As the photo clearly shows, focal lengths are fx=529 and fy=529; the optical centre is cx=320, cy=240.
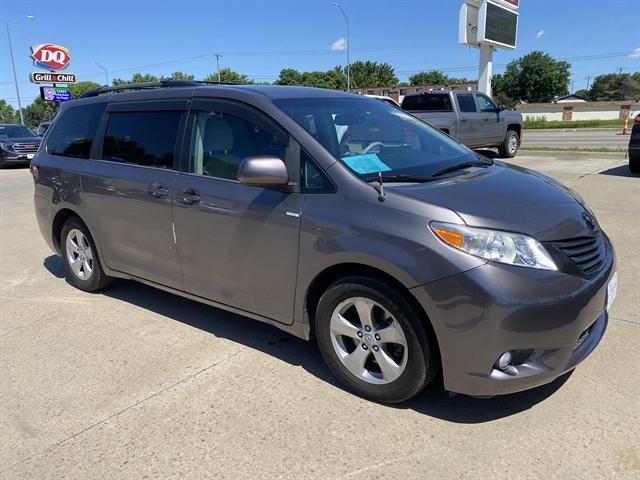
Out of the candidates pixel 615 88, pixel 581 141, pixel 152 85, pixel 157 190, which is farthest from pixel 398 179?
pixel 615 88

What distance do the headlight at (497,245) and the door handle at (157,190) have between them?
2.11m

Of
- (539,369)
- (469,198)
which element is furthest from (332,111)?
(539,369)

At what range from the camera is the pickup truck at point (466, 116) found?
13094 mm

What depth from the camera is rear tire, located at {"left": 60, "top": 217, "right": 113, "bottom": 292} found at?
15.8 feet

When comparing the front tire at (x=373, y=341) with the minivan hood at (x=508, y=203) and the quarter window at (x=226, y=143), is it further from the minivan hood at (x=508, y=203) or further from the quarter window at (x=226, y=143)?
the quarter window at (x=226, y=143)

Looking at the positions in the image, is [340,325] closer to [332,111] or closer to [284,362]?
[284,362]

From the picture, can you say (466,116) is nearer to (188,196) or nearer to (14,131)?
(188,196)

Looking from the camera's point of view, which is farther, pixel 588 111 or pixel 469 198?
pixel 588 111

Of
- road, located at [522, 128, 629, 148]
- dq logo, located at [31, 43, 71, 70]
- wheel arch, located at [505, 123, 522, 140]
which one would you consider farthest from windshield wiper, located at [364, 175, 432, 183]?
dq logo, located at [31, 43, 71, 70]

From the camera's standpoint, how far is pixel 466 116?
522 inches

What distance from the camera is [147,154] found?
412 cm

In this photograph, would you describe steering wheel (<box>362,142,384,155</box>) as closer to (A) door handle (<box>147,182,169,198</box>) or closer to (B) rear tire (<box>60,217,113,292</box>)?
(A) door handle (<box>147,182,169,198</box>)

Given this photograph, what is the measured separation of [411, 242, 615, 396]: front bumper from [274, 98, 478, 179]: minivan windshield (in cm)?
89

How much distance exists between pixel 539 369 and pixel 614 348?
50.1 inches
